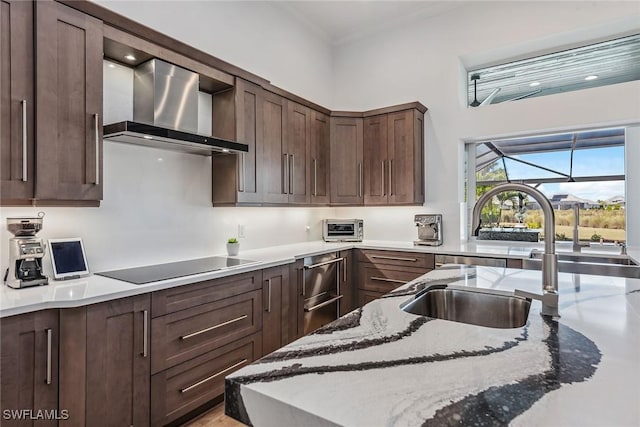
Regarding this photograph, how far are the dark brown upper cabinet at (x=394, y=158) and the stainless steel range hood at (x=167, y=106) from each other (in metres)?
1.88

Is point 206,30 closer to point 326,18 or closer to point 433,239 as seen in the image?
point 326,18

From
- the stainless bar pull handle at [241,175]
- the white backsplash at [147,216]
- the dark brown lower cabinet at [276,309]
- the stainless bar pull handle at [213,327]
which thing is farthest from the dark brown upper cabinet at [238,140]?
the stainless bar pull handle at [213,327]

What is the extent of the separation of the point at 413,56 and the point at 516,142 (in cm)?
151

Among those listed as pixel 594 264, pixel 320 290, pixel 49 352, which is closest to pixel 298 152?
pixel 320 290

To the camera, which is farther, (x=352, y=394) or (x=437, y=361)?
(x=437, y=361)

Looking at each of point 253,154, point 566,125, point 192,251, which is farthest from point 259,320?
point 566,125

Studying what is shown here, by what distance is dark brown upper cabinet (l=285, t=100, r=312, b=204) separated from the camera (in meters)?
3.30

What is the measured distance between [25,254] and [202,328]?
978 millimetres

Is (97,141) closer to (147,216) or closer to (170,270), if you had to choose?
(147,216)

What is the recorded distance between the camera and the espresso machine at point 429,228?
3.51 meters

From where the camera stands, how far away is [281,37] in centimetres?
371

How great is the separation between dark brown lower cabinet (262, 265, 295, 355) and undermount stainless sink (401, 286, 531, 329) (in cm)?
137

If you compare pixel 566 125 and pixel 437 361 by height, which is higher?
pixel 566 125

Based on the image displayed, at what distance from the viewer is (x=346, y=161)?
3.89 m
